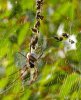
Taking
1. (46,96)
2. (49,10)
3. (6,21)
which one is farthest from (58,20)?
(46,96)

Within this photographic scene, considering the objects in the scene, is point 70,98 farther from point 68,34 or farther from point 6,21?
point 6,21

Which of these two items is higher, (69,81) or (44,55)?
(44,55)

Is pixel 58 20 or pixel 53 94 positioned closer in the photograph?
pixel 53 94

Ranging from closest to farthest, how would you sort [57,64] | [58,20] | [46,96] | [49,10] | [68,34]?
1. [68,34]
2. [57,64]
3. [46,96]
4. [49,10]
5. [58,20]

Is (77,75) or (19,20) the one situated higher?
(19,20)

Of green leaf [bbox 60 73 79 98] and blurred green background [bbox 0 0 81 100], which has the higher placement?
blurred green background [bbox 0 0 81 100]

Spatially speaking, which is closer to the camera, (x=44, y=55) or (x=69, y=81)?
(x=69, y=81)

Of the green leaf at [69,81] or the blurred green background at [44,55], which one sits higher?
the blurred green background at [44,55]

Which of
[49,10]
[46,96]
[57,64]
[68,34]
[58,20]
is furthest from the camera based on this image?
[58,20]
